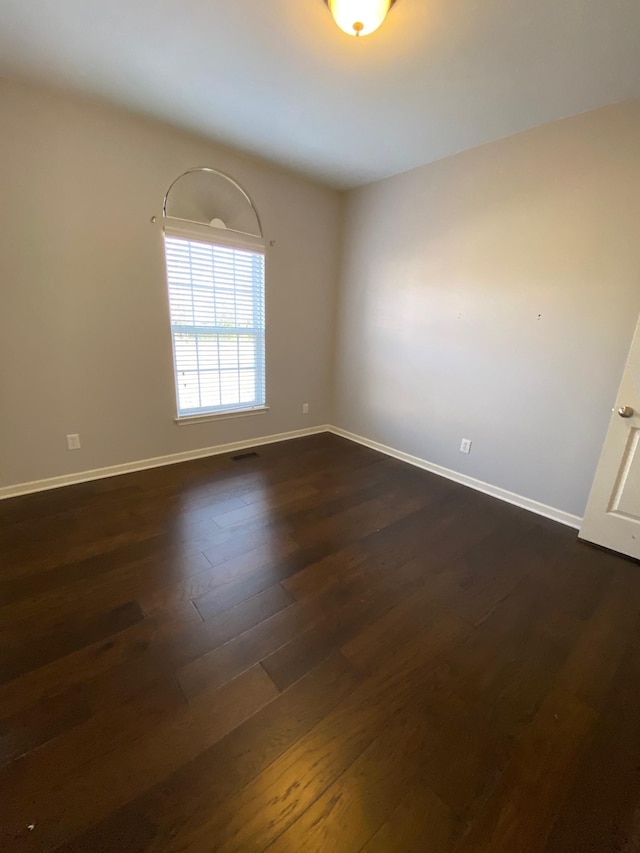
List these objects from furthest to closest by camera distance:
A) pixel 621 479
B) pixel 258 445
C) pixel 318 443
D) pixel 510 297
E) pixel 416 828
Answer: pixel 318 443
pixel 258 445
pixel 510 297
pixel 621 479
pixel 416 828

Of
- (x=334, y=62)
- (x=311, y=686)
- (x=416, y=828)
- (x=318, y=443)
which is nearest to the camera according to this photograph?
(x=416, y=828)

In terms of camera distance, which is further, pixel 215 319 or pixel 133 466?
pixel 215 319

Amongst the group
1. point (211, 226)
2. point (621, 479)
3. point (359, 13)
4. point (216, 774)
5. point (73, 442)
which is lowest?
point (216, 774)

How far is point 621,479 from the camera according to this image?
214cm

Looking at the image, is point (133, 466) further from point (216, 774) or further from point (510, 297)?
point (510, 297)

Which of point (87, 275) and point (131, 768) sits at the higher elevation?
point (87, 275)

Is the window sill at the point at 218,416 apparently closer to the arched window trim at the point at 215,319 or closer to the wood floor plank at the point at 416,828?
the arched window trim at the point at 215,319

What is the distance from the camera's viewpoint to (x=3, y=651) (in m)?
1.39

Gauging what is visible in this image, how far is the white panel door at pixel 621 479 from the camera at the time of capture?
203 centimetres

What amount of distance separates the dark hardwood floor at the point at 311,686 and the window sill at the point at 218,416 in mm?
1010

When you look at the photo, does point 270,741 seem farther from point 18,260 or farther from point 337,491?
point 18,260

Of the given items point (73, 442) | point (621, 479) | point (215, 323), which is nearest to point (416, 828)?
point (621, 479)

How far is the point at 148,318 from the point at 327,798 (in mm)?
2967

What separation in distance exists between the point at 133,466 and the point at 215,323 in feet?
4.69
